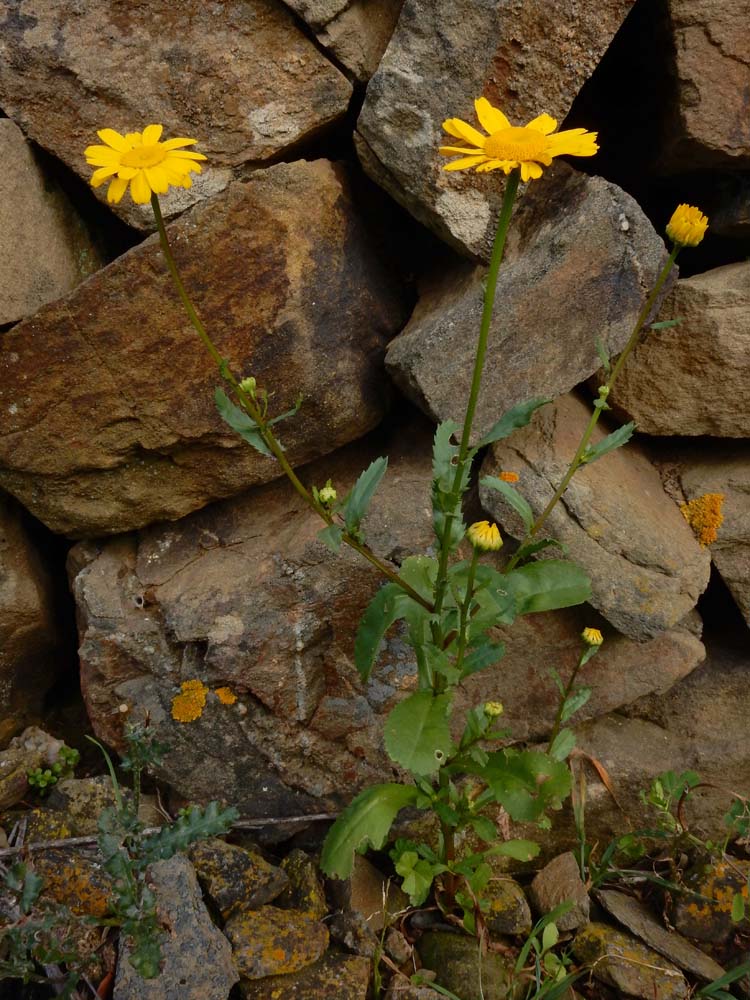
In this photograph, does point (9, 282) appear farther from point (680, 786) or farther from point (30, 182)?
point (680, 786)

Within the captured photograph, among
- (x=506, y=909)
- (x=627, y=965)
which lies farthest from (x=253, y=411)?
(x=627, y=965)

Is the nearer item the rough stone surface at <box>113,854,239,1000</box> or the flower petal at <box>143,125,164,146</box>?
the flower petal at <box>143,125,164,146</box>

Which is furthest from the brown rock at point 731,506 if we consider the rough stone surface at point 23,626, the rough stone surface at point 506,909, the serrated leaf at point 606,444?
the rough stone surface at point 23,626

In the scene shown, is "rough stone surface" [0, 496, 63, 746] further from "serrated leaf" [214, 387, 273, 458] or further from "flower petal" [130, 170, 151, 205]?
A: "flower petal" [130, 170, 151, 205]

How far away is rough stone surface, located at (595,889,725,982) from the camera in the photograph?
2404 millimetres

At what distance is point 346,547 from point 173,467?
0.59 meters

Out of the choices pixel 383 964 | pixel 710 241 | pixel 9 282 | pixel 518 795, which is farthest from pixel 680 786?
pixel 9 282

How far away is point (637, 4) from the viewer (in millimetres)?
2404

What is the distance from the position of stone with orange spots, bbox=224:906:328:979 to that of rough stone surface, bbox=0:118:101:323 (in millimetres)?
1808

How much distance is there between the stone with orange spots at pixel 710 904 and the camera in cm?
251

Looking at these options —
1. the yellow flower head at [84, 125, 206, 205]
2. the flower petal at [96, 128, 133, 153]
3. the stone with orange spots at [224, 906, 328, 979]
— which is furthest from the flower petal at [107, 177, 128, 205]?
the stone with orange spots at [224, 906, 328, 979]

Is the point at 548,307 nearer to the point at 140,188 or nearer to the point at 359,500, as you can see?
the point at 359,500

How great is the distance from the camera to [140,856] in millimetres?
2072

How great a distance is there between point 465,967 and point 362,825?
0.60m
